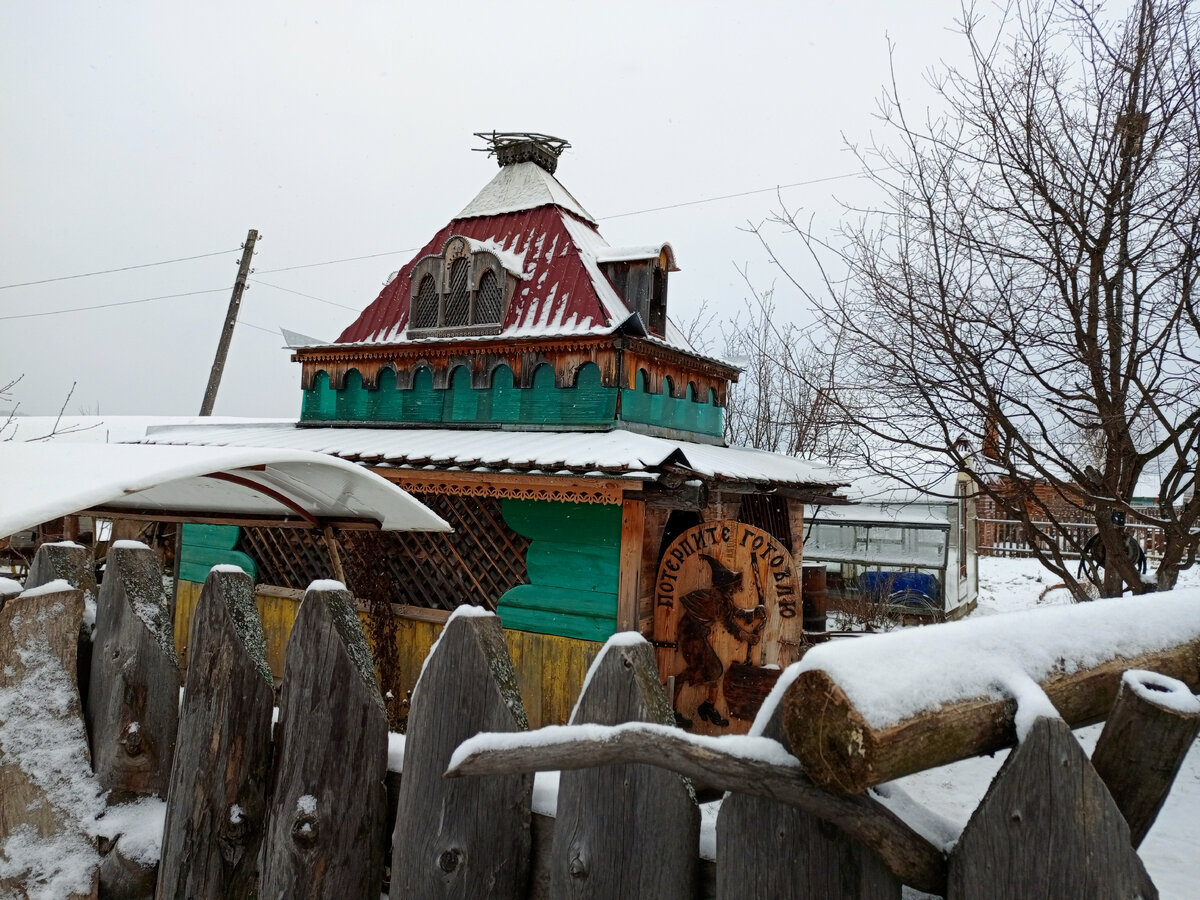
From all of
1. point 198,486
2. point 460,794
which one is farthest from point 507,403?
point 460,794

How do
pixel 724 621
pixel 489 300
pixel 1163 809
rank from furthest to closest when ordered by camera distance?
pixel 489 300, pixel 724 621, pixel 1163 809

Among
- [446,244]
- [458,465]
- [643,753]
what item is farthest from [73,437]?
[643,753]

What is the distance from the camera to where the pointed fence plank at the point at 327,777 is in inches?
59.2

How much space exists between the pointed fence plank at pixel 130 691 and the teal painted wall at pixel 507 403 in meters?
5.36

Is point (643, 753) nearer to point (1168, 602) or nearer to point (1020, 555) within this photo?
point (1168, 602)

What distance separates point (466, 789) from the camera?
143cm

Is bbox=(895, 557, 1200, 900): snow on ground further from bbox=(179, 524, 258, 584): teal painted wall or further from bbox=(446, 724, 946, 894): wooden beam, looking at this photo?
bbox=(179, 524, 258, 584): teal painted wall

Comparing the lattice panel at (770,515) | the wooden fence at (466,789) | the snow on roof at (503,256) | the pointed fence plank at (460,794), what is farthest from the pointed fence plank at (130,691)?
the lattice panel at (770,515)

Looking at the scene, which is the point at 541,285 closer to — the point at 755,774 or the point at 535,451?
the point at 535,451

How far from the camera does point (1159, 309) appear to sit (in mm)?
4449

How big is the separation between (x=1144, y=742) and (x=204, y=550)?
9.43 meters

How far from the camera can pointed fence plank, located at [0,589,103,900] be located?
5.59ft

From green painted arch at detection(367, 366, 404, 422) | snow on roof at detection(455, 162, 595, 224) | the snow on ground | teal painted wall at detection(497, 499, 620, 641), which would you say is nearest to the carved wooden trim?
teal painted wall at detection(497, 499, 620, 641)

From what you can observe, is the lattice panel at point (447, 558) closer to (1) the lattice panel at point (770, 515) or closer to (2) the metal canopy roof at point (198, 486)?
(1) the lattice panel at point (770, 515)
